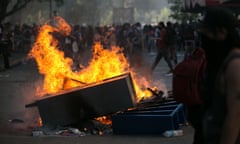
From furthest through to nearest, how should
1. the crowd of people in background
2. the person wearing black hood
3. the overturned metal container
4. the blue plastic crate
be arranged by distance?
the crowd of people in background → the overturned metal container → the blue plastic crate → the person wearing black hood

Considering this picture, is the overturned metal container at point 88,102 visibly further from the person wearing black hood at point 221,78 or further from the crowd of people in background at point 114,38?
the crowd of people in background at point 114,38

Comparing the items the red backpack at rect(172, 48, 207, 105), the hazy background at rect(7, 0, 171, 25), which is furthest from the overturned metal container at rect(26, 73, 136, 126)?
the hazy background at rect(7, 0, 171, 25)

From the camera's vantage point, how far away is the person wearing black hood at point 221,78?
2.96 meters

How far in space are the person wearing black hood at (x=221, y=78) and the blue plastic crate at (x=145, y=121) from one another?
4.36m

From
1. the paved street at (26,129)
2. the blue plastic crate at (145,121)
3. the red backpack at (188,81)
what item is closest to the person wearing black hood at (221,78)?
the red backpack at (188,81)

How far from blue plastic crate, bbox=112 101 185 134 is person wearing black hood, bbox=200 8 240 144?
14.3ft

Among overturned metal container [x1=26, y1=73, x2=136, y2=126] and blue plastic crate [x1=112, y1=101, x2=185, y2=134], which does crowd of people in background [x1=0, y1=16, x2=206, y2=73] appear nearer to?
overturned metal container [x1=26, y1=73, x2=136, y2=126]

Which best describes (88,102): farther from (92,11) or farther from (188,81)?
(92,11)

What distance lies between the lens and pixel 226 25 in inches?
123

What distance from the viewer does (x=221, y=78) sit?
3045mm

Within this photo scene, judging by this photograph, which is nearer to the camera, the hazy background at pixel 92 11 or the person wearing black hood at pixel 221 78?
the person wearing black hood at pixel 221 78

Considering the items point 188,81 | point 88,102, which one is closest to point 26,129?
point 88,102

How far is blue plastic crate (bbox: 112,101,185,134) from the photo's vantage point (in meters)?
7.70

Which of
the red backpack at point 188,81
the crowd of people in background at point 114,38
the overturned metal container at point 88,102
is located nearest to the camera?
the red backpack at point 188,81
